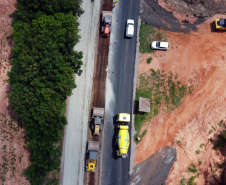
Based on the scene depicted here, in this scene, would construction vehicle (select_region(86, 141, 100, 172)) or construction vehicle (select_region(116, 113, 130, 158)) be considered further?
construction vehicle (select_region(116, 113, 130, 158))

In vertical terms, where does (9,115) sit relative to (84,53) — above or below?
below

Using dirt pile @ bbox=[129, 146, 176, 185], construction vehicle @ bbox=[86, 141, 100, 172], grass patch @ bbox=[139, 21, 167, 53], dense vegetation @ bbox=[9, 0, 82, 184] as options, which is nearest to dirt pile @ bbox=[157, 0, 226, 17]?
grass patch @ bbox=[139, 21, 167, 53]

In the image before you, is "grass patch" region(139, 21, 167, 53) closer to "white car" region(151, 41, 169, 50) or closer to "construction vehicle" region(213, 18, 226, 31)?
"white car" region(151, 41, 169, 50)

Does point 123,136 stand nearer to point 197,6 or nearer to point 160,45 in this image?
point 160,45

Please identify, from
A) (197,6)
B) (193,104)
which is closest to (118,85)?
(193,104)

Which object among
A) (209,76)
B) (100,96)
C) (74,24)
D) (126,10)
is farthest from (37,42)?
(209,76)

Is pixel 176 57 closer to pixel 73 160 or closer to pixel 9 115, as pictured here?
pixel 73 160
